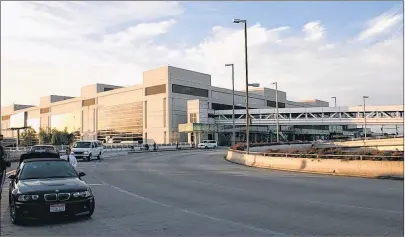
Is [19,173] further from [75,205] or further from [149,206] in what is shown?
[149,206]

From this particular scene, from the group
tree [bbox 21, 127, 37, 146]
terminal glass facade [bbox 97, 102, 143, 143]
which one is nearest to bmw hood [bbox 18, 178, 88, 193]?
terminal glass facade [bbox 97, 102, 143, 143]

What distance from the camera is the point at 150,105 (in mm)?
112375

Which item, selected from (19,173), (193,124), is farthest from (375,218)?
(193,124)

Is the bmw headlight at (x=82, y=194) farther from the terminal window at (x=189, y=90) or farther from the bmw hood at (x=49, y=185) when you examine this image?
the terminal window at (x=189, y=90)

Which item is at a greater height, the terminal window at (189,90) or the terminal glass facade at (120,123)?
the terminal window at (189,90)

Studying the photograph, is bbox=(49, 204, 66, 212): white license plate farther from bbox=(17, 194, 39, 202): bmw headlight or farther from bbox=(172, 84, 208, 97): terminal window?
bbox=(172, 84, 208, 97): terminal window

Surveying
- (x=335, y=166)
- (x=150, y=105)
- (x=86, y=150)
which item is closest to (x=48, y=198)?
(x=335, y=166)

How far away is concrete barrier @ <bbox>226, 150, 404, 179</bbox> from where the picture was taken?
67.7 ft

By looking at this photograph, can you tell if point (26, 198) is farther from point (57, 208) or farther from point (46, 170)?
point (46, 170)

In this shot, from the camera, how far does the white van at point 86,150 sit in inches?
1481

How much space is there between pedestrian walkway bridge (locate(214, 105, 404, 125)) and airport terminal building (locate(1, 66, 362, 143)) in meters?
5.47

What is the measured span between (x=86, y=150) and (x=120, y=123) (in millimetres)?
87523

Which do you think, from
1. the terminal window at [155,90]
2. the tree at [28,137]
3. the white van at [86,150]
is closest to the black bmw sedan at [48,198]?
the white van at [86,150]

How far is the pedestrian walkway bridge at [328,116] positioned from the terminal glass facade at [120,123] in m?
22.1
